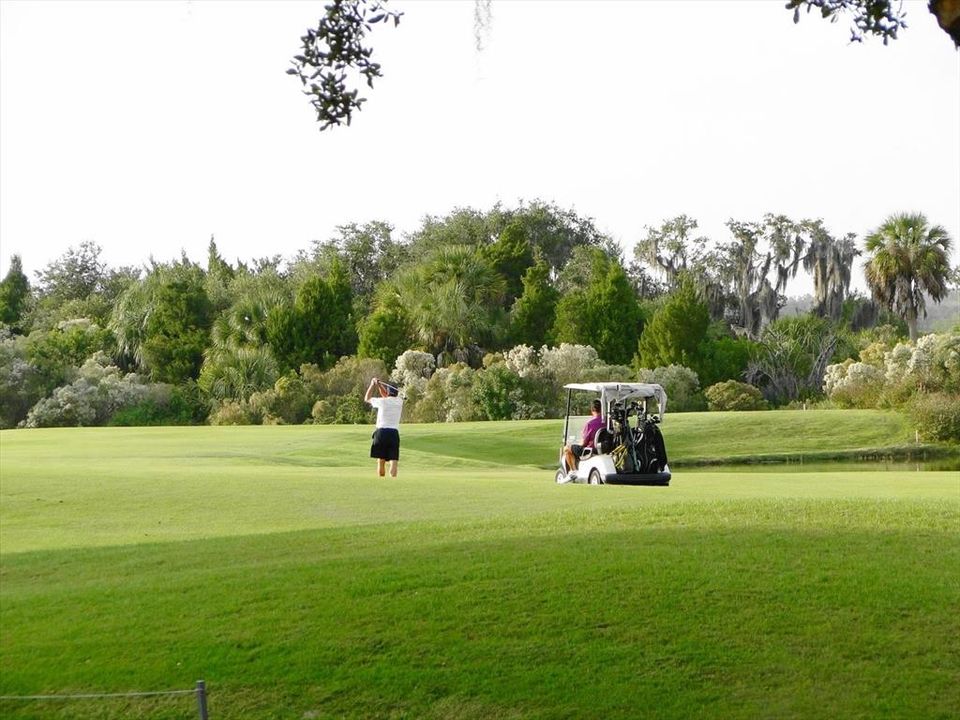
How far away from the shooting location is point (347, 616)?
9.33 metres

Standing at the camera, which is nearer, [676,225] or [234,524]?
[234,524]

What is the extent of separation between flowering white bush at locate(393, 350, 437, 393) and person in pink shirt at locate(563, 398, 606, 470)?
25658 millimetres

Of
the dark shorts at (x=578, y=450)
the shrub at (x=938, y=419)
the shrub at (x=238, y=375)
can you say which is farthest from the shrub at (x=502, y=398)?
the dark shorts at (x=578, y=450)

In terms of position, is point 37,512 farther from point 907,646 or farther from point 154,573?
point 907,646

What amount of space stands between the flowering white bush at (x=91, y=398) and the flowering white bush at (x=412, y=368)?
31.8 feet

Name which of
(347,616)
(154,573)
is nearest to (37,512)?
(154,573)

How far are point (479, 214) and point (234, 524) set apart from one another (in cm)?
6337

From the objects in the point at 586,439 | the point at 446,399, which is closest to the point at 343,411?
the point at 446,399

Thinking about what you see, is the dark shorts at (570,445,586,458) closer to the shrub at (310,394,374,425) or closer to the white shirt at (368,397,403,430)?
the white shirt at (368,397,403,430)

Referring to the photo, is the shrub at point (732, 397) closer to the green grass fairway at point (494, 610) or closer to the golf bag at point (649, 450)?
the golf bag at point (649, 450)

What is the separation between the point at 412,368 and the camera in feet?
159

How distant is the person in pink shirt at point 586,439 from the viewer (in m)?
20.8

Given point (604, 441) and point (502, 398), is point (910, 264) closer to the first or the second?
point (502, 398)

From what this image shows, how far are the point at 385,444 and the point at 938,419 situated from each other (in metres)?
23.7
